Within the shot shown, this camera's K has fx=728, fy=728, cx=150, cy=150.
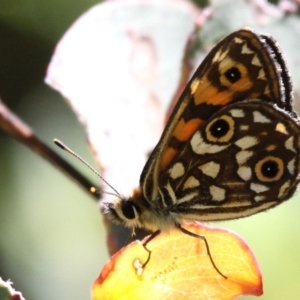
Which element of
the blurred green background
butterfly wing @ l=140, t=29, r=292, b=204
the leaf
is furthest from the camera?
the blurred green background

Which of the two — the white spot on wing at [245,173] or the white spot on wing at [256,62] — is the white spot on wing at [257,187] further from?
the white spot on wing at [256,62]

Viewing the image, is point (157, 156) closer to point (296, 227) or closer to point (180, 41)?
point (180, 41)

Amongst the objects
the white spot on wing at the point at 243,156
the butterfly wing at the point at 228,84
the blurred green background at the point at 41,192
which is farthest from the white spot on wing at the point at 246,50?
the blurred green background at the point at 41,192

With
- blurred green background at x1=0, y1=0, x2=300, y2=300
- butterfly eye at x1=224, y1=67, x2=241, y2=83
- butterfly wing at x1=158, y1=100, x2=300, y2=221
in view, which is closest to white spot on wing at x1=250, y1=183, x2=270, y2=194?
butterfly wing at x1=158, y1=100, x2=300, y2=221

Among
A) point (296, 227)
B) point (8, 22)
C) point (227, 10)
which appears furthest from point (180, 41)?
point (8, 22)

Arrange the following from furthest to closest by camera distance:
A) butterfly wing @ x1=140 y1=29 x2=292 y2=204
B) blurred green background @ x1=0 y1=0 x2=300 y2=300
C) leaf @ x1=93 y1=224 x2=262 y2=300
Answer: blurred green background @ x1=0 y1=0 x2=300 y2=300 → butterfly wing @ x1=140 y1=29 x2=292 y2=204 → leaf @ x1=93 y1=224 x2=262 y2=300

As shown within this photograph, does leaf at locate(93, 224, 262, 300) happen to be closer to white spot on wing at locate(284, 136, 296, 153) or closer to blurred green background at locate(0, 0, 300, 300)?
white spot on wing at locate(284, 136, 296, 153)
